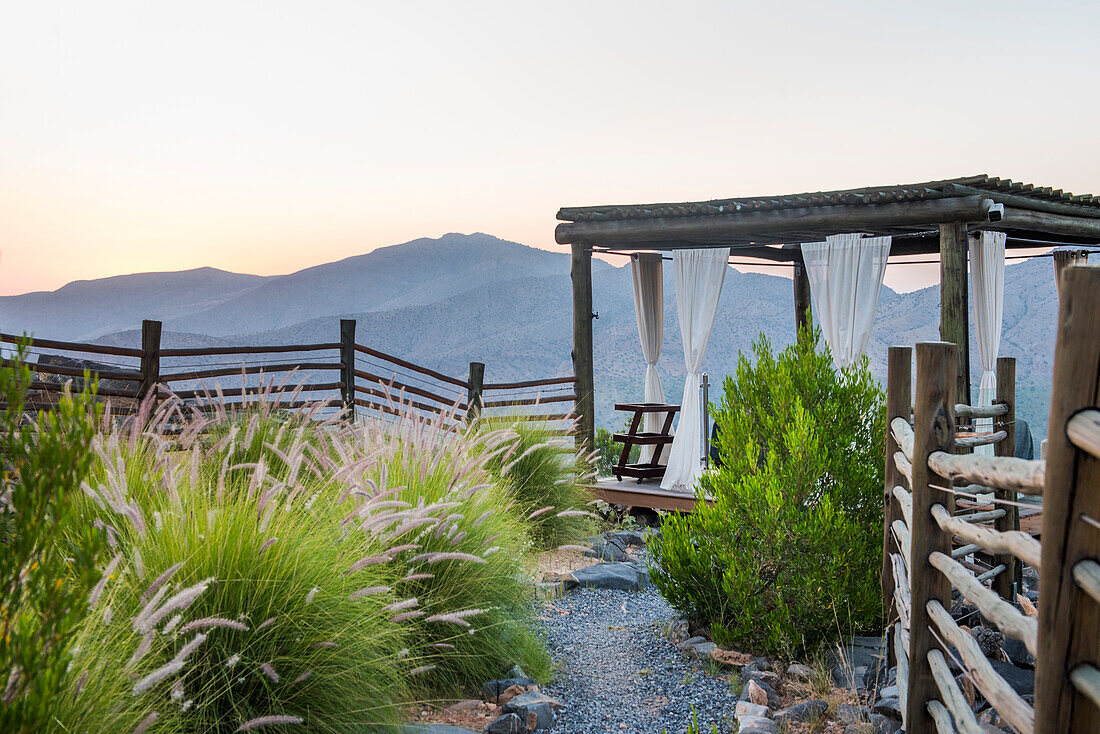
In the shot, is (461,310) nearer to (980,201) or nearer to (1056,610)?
(980,201)

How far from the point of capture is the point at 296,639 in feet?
7.50

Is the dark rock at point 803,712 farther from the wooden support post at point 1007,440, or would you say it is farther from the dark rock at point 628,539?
the dark rock at point 628,539

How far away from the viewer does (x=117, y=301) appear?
49031mm

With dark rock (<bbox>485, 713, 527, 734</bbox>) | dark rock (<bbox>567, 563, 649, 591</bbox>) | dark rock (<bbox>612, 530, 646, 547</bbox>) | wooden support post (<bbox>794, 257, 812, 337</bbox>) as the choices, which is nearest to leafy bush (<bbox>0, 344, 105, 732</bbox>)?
dark rock (<bbox>485, 713, 527, 734</bbox>)

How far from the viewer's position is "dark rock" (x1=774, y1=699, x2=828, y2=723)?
3.20m

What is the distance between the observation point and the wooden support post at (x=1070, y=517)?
1.31m

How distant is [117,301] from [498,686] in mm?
53186

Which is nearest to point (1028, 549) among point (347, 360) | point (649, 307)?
point (649, 307)

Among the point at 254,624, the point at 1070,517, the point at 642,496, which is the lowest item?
the point at 642,496

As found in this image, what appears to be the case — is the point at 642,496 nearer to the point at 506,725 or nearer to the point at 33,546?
the point at 506,725

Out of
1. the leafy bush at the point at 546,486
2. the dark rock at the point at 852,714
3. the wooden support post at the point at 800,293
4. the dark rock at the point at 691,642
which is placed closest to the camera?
the dark rock at the point at 852,714

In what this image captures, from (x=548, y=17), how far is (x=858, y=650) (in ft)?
26.7

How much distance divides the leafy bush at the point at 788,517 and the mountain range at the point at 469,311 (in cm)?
2841

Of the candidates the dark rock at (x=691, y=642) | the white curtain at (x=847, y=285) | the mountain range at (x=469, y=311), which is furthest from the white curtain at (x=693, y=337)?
the mountain range at (x=469, y=311)
